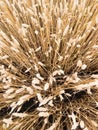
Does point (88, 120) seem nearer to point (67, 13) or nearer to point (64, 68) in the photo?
point (64, 68)

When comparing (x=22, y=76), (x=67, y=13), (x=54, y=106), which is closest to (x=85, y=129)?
(x=54, y=106)

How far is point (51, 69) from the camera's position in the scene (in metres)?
1.71

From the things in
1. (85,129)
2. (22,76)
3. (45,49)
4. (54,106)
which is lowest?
(85,129)

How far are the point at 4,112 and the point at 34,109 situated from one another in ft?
0.61

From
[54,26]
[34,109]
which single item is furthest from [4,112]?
[54,26]

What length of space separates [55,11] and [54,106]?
0.55 meters

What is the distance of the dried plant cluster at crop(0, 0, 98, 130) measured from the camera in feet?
5.22

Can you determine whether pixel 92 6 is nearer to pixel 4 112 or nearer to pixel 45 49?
pixel 45 49

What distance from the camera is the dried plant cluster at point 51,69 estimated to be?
1592mm

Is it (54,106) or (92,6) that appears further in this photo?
(92,6)

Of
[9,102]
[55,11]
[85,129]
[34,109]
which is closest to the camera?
[85,129]

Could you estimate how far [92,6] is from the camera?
6.27ft

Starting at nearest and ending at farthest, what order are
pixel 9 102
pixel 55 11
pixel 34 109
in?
pixel 9 102 < pixel 34 109 < pixel 55 11

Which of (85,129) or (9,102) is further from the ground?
(9,102)
